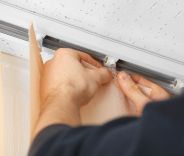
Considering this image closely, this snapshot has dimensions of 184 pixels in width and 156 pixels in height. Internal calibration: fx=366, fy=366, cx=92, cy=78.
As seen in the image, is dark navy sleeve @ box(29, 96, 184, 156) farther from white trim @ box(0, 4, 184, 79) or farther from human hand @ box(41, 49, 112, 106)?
white trim @ box(0, 4, 184, 79)

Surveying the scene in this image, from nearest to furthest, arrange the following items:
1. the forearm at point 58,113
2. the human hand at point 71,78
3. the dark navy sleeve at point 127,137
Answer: the dark navy sleeve at point 127,137
the forearm at point 58,113
the human hand at point 71,78

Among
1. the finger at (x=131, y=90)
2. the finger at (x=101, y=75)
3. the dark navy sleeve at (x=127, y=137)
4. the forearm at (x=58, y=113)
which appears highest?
the finger at (x=101, y=75)

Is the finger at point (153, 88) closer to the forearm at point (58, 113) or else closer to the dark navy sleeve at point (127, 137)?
the forearm at point (58, 113)

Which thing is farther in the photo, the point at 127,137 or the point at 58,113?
the point at 58,113

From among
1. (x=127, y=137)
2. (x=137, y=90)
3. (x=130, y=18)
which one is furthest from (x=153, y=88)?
(x=127, y=137)

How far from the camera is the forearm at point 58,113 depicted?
0.65 metres

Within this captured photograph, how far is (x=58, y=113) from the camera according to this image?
2.20 ft

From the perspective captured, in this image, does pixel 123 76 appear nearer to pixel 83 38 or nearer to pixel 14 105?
pixel 83 38

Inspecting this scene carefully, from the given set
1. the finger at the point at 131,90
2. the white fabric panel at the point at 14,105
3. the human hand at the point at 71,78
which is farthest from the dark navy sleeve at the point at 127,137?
the white fabric panel at the point at 14,105

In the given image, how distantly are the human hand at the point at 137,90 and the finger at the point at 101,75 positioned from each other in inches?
1.1

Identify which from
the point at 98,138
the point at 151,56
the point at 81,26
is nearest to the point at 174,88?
the point at 151,56

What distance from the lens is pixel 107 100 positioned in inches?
32.3

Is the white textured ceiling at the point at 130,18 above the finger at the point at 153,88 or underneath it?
above

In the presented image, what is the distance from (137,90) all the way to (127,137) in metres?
0.35
